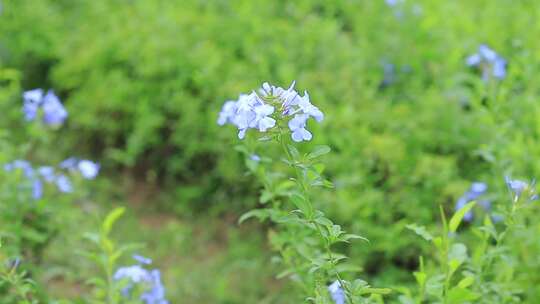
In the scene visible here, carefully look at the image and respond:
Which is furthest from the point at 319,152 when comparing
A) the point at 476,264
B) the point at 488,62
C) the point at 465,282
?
the point at 488,62

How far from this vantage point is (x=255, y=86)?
3.75 meters

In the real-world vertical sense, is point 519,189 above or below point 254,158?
below

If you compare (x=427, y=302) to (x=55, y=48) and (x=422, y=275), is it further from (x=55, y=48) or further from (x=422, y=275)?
(x=55, y=48)

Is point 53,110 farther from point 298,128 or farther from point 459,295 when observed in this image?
point 459,295

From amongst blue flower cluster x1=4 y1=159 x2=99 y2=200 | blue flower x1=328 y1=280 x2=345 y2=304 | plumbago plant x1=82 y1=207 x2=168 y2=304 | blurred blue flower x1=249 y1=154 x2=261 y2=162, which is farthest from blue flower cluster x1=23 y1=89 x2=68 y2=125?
blue flower x1=328 y1=280 x2=345 y2=304

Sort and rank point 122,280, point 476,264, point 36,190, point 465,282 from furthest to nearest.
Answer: point 36,190 → point 122,280 → point 476,264 → point 465,282

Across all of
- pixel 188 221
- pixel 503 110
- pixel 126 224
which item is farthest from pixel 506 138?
pixel 126 224

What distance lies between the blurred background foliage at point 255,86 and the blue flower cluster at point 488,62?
70mm

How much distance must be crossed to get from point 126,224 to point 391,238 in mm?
1471

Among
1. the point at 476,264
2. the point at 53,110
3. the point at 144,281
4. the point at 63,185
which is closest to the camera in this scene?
the point at 476,264

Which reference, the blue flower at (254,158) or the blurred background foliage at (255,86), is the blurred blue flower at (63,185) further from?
the blue flower at (254,158)

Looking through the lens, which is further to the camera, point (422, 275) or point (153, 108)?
point (153, 108)

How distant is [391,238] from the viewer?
315 centimetres

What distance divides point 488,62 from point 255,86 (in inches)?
43.9
